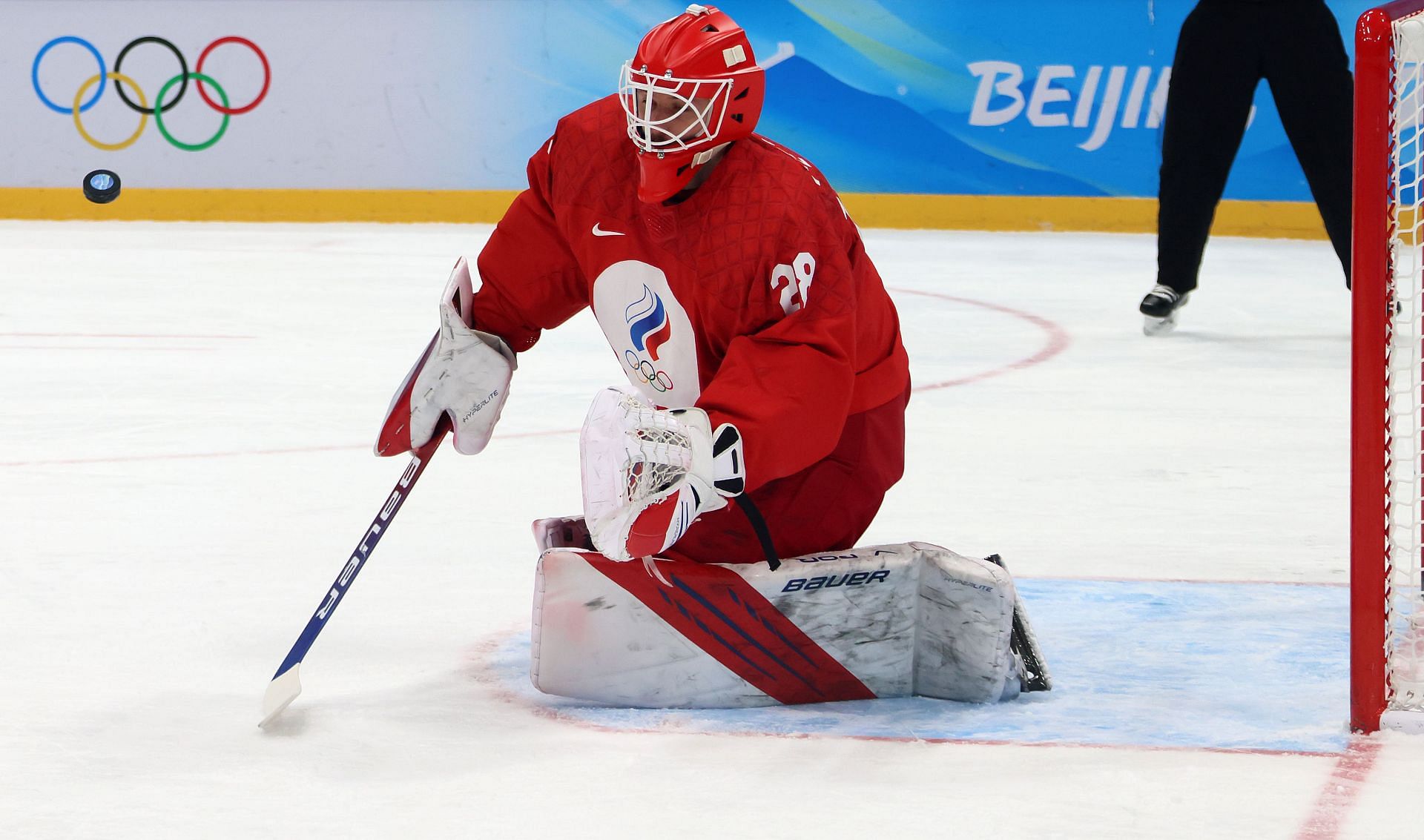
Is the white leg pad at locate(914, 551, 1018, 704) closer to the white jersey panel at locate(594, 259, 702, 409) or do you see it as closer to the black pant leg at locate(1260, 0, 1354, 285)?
the white jersey panel at locate(594, 259, 702, 409)

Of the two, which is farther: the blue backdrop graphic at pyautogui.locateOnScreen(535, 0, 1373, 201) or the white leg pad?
the blue backdrop graphic at pyautogui.locateOnScreen(535, 0, 1373, 201)

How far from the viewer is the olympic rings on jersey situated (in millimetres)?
8273

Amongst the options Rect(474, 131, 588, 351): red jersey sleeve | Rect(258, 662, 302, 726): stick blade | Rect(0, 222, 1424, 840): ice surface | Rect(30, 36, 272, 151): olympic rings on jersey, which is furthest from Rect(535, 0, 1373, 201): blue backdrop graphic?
Rect(258, 662, 302, 726): stick blade

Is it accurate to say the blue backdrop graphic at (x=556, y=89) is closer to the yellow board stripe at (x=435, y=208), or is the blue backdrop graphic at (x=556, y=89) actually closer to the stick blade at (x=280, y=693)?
the yellow board stripe at (x=435, y=208)

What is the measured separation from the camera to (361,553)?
1830 millimetres

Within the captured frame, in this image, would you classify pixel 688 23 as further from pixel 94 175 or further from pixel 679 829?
pixel 94 175

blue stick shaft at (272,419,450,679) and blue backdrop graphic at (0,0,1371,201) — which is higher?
blue stick shaft at (272,419,450,679)

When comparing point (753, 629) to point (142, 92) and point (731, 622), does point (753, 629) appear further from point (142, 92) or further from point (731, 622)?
point (142, 92)

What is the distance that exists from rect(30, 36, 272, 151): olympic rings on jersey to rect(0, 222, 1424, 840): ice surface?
4.08 metres

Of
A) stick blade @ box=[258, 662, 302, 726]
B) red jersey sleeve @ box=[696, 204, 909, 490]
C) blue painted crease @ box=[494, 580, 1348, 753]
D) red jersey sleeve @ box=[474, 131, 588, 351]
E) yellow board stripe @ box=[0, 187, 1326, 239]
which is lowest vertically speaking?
yellow board stripe @ box=[0, 187, 1326, 239]

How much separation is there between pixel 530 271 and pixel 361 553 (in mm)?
368

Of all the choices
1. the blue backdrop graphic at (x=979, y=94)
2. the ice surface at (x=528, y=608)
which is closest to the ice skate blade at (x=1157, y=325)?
the ice surface at (x=528, y=608)

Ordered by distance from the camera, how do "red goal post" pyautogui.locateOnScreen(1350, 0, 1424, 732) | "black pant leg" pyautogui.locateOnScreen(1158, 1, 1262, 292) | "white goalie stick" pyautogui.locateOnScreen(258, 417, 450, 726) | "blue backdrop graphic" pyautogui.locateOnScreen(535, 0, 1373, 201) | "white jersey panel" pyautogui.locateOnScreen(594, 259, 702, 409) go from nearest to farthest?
"red goal post" pyautogui.locateOnScreen(1350, 0, 1424, 732)
"white goalie stick" pyautogui.locateOnScreen(258, 417, 450, 726)
"white jersey panel" pyautogui.locateOnScreen(594, 259, 702, 409)
"black pant leg" pyautogui.locateOnScreen(1158, 1, 1262, 292)
"blue backdrop graphic" pyautogui.locateOnScreen(535, 0, 1373, 201)

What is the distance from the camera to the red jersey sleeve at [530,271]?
190cm
